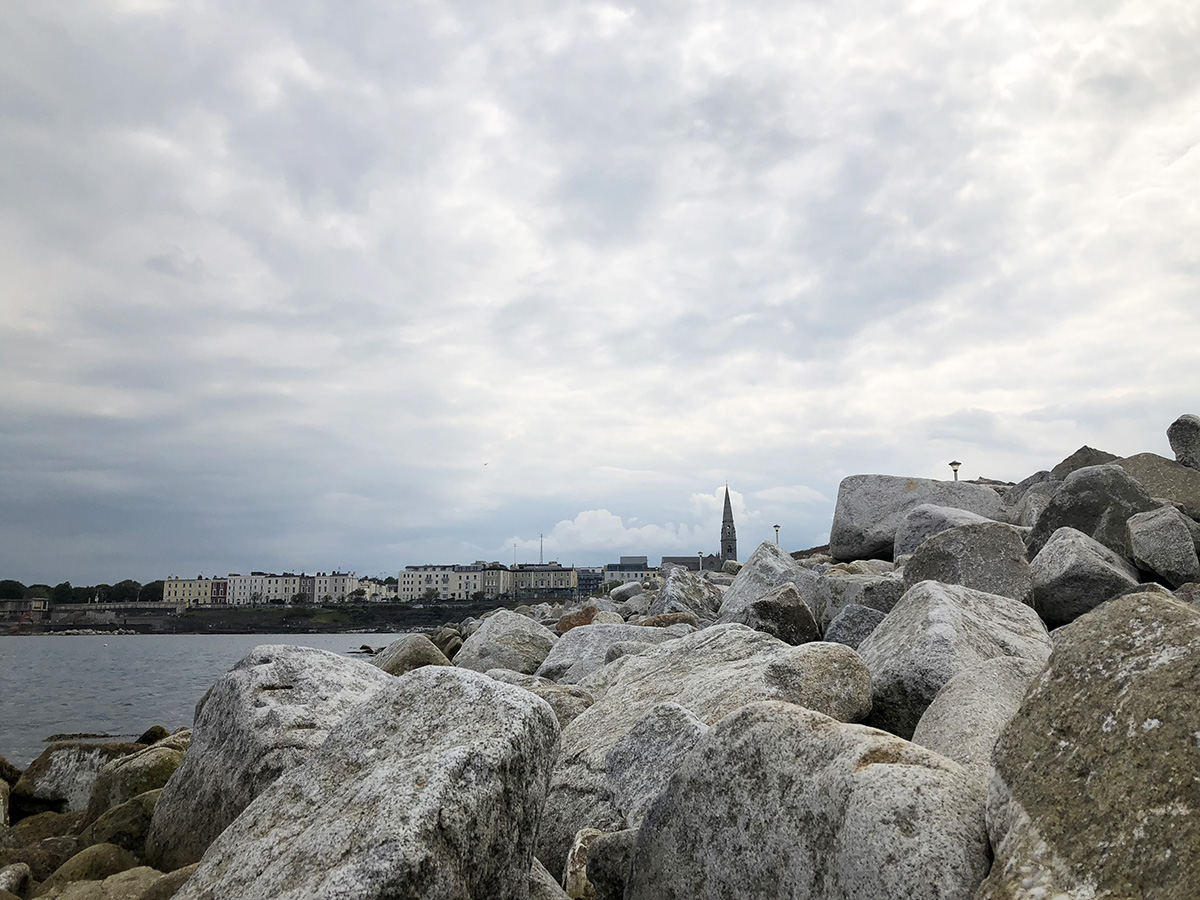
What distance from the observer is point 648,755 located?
17.8 feet

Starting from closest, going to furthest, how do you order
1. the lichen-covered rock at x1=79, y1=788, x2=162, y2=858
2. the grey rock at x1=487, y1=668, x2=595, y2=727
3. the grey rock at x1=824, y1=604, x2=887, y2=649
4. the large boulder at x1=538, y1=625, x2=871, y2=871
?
the large boulder at x1=538, y1=625, x2=871, y2=871
the lichen-covered rock at x1=79, y1=788, x2=162, y2=858
the grey rock at x1=487, y1=668, x2=595, y2=727
the grey rock at x1=824, y1=604, x2=887, y2=649

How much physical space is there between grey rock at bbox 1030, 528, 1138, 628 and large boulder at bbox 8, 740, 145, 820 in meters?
10.4

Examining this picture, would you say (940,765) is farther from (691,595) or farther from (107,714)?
(107,714)

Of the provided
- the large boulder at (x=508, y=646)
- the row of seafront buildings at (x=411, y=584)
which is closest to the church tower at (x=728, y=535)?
the row of seafront buildings at (x=411, y=584)

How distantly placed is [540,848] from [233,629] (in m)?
134

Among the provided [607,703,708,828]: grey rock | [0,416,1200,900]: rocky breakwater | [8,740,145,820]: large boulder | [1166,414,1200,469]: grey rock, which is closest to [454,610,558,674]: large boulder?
[8,740,145,820]: large boulder

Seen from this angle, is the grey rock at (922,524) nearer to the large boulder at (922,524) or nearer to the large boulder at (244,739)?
the large boulder at (922,524)

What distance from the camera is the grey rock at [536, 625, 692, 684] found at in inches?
470

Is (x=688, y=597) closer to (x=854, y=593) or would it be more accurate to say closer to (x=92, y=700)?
(x=854, y=593)

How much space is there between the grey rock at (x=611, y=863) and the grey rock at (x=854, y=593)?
17.8ft

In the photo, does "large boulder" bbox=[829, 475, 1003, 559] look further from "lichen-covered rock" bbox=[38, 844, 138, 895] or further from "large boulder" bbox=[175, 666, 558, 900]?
"large boulder" bbox=[175, 666, 558, 900]

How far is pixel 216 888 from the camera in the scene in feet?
13.3

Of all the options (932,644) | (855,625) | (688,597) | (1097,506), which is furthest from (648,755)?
(688,597)

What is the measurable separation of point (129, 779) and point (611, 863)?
561cm
